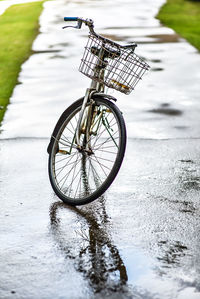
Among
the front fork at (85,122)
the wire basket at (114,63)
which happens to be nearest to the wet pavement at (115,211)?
the front fork at (85,122)

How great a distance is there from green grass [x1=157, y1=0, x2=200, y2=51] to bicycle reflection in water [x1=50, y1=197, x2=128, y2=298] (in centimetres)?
910

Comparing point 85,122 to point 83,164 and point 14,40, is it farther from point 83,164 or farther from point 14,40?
point 14,40

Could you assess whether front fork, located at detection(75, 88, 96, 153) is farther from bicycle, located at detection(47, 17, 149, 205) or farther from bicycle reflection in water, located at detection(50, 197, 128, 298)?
bicycle reflection in water, located at detection(50, 197, 128, 298)

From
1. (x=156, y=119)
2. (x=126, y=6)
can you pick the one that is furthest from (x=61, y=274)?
(x=126, y=6)

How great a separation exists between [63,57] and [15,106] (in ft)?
14.0

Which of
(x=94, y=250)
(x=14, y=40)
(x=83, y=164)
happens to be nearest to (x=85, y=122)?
(x=83, y=164)

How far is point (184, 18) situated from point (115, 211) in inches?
596

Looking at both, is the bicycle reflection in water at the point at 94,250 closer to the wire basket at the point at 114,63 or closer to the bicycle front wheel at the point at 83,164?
the bicycle front wheel at the point at 83,164

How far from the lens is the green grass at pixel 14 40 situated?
33.8 feet

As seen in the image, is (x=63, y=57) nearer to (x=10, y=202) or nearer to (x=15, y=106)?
(x=15, y=106)

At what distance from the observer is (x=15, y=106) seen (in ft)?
28.8

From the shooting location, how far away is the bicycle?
15.7 ft

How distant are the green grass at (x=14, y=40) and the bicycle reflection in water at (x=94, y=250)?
11.7 ft

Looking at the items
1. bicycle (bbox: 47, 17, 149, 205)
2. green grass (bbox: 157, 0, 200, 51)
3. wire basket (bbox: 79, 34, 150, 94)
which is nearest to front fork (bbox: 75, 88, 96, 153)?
bicycle (bbox: 47, 17, 149, 205)
